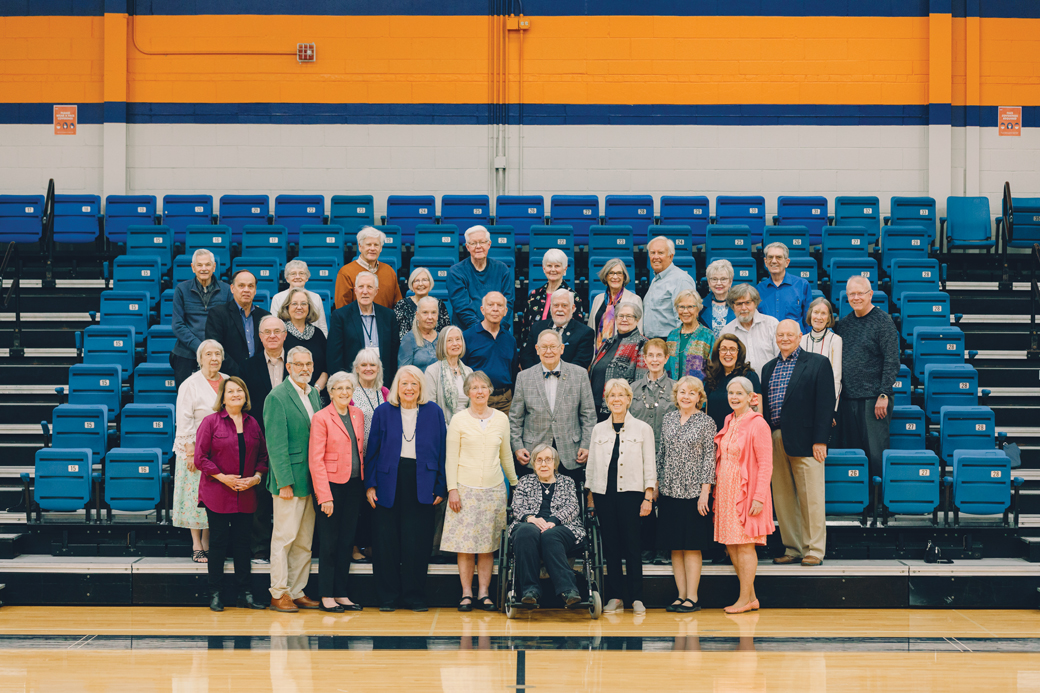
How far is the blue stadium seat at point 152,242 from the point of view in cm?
780

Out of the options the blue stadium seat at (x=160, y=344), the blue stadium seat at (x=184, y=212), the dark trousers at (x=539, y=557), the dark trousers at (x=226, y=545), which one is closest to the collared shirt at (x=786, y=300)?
the dark trousers at (x=539, y=557)

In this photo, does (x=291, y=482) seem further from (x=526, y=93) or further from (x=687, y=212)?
(x=526, y=93)

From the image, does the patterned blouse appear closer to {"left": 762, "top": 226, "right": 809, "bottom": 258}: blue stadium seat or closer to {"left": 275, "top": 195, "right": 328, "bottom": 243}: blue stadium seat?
{"left": 762, "top": 226, "right": 809, "bottom": 258}: blue stadium seat

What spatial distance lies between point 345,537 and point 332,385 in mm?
791

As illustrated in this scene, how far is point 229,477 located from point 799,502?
9.94ft

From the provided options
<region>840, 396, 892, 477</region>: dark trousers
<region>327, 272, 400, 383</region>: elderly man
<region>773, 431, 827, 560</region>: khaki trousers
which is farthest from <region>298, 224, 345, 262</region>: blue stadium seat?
<region>840, 396, 892, 477</region>: dark trousers

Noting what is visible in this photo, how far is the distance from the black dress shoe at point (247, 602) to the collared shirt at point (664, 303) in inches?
102

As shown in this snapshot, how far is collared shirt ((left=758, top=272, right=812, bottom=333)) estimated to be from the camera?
5863 millimetres

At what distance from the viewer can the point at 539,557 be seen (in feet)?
15.4

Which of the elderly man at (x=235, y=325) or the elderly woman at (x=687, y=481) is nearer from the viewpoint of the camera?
the elderly woman at (x=687, y=481)

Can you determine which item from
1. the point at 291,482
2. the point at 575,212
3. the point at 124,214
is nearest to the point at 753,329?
the point at 291,482

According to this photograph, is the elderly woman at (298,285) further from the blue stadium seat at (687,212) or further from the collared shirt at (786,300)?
the blue stadium seat at (687,212)

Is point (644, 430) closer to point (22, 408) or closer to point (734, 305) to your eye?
point (734, 305)

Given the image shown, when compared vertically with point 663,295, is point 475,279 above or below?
above
